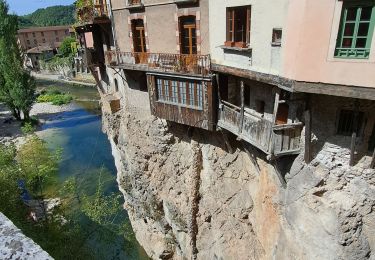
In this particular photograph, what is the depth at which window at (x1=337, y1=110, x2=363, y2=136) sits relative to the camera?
978 cm

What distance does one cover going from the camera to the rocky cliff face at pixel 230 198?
10.4 m

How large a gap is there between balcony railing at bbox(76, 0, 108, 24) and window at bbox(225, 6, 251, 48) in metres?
11.2

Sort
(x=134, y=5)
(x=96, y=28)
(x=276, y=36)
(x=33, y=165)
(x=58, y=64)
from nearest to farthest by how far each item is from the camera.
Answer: (x=276, y=36), (x=134, y=5), (x=33, y=165), (x=96, y=28), (x=58, y=64)

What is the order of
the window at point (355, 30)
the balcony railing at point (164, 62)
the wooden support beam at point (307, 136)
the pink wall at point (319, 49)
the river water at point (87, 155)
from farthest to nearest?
the river water at point (87, 155), the balcony railing at point (164, 62), the wooden support beam at point (307, 136), the pink wall at point (319, 49), the window at point (355, 30)

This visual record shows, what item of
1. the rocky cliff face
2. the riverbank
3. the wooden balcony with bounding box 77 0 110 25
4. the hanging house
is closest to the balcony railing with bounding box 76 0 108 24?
the wooden balcony with bounding box 77 0 110 25

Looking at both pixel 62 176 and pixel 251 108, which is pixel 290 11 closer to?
pixel 251 108

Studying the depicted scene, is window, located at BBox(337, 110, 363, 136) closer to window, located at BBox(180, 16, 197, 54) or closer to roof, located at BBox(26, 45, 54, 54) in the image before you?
window, located at BBox(180, 16, 197, 54)

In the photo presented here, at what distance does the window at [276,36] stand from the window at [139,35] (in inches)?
405

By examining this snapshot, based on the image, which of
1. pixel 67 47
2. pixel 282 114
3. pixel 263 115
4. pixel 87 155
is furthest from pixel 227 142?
pixel 67 47

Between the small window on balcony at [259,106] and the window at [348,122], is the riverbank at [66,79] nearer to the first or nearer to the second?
the small window on balcony at [259,106]

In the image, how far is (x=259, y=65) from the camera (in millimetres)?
12242

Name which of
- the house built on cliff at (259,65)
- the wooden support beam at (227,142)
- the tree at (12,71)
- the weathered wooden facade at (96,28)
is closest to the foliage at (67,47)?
the tree at (12,71)

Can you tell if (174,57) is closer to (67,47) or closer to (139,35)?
(139,35)

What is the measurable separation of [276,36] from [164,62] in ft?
23.7
